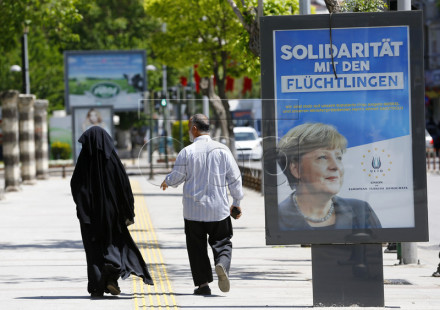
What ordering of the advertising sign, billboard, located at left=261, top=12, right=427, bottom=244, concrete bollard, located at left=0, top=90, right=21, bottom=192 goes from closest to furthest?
billboard, located at left=261, top=12, right=427, bottom=244
concrete bollard, located at left=0, top=90, right=21, bottom=192
the advertising sign

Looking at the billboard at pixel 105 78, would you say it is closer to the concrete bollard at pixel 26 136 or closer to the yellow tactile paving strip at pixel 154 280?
the concrete bollard at pixel 26 136

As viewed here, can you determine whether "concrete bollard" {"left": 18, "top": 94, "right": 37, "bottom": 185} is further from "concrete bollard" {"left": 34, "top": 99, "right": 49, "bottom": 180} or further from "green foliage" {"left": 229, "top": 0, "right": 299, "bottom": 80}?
"green foliage" {"left": 229, "top": 0, "right": 299, "bottom": 80}

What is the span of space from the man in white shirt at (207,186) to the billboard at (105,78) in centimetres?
4481

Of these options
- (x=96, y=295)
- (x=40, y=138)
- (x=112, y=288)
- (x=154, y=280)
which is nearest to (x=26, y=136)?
(x=40, y=138)

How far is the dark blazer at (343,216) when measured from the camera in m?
9.31

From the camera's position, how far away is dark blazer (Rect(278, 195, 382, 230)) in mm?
9312

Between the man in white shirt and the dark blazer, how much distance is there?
893 millimetres

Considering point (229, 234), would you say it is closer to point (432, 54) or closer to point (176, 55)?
point (176, 55)

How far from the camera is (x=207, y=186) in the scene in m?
10.2

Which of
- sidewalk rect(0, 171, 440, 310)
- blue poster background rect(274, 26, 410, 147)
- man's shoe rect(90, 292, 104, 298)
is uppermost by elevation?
blue poster background rect(274, 26, 410, 147)

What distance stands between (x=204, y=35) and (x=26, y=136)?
24.1 feet

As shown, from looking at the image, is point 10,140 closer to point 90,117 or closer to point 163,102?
point 163,102

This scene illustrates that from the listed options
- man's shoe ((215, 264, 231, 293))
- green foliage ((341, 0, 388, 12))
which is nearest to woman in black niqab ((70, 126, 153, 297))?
man's shoe ((215, 264, 231, 293))

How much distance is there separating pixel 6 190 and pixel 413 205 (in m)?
24.9
